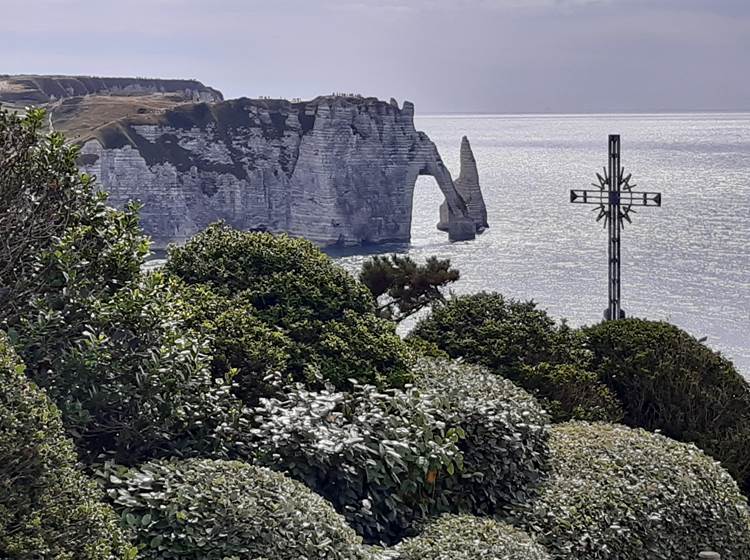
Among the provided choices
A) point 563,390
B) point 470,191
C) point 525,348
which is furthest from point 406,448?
point 470,191

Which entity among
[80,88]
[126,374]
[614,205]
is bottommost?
[126,374]

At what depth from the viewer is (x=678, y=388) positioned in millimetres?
12016

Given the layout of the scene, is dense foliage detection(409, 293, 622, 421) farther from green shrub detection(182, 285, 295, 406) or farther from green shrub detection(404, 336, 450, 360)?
green shrub detection(182, 285, 295, 406)

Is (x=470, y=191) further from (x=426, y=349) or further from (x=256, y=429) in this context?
(x=256, y=429)

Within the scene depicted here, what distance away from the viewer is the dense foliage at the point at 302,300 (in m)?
8.45

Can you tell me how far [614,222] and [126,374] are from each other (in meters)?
11.7

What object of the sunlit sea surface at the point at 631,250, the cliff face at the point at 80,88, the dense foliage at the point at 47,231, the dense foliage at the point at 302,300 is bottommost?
the sunlit sea surface at the point at 631,250

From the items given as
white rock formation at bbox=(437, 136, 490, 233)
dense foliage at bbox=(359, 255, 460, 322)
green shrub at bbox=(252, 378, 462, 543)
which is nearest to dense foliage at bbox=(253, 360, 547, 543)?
green shrub at bbox=(252, 378, 462, 543)

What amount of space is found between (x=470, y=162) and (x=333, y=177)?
12.4 metres

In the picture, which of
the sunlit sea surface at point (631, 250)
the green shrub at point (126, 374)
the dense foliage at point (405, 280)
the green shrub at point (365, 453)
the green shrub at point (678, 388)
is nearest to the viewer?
the green shrub at point (126, 374)

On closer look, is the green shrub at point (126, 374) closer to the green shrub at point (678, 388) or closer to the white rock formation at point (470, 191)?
the green shrub at point (678, 388)

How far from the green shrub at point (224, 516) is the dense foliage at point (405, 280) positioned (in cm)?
1223

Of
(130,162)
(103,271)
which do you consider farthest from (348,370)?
(130,162)

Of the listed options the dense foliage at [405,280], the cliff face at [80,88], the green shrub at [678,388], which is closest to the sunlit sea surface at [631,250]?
the dense foliage at [405,280]
